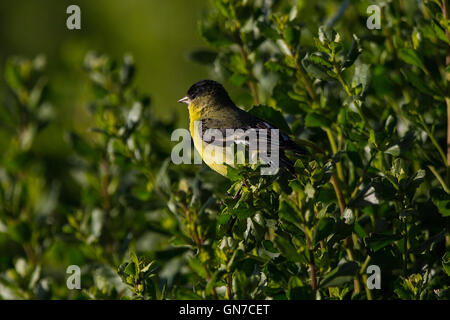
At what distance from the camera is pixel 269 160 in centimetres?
189

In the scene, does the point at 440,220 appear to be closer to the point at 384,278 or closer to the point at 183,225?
the point at 384,278

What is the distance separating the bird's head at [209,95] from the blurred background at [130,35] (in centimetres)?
154

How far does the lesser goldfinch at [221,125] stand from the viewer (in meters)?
2.00

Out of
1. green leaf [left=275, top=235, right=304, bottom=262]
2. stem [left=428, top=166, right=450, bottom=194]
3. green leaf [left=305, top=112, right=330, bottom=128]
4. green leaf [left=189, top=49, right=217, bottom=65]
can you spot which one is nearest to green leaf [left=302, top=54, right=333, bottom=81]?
green leaf [left=305, top=112, right=330, bottom=128]

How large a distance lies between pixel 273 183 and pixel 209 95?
44.7 inches

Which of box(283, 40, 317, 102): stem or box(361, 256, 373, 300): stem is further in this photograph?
box(283, 40, 317, 102): stem

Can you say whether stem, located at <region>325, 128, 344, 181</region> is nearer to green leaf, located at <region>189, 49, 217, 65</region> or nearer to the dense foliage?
the dense foliage

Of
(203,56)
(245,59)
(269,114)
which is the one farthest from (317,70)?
(203,56)

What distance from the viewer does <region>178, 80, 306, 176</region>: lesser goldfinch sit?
78.6 inches

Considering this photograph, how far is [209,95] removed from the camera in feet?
9.14

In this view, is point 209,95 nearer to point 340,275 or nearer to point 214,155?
point 214,155

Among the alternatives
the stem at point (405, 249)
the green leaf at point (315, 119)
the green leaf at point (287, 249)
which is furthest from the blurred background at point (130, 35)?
the green leaf at point (287, 249)

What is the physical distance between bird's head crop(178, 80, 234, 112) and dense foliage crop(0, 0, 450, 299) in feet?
0.99

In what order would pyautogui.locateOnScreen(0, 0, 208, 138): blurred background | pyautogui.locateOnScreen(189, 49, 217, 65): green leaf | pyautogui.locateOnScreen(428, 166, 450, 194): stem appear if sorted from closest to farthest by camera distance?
1. pyautogui.locateOnScreen(428, 166, 450, 194): stem
2. pyautogui.locateOnScreen(189, 49, 217, 65): green leaf
3. pyautogui.locateOnScreen(0, 0, 208, 138): blurred background
